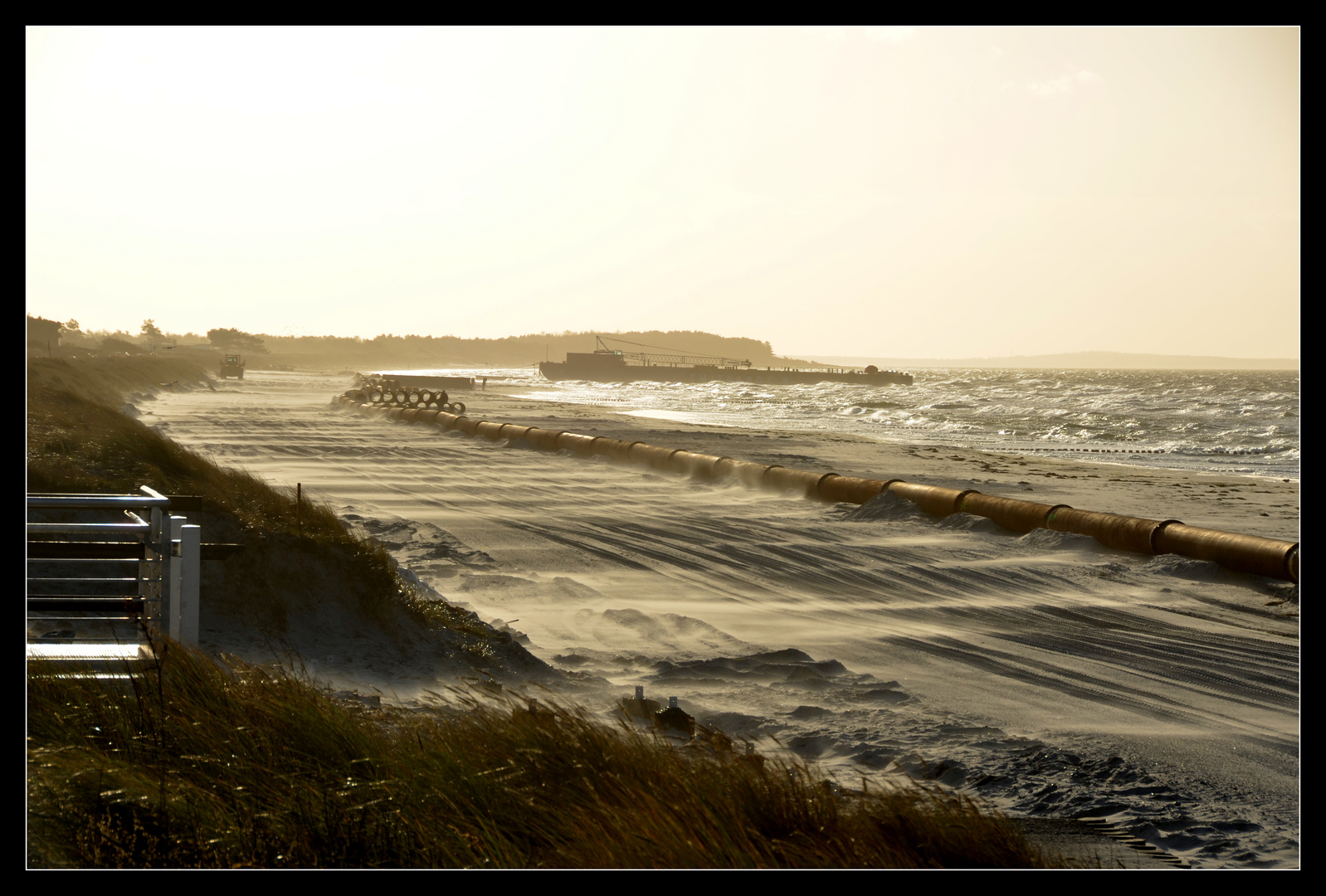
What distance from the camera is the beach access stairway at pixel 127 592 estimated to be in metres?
5.38

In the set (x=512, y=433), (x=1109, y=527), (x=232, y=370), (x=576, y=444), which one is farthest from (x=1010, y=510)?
(x=232, y=370)

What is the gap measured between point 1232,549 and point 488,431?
21.2m

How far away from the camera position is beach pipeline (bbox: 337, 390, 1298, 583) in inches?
468

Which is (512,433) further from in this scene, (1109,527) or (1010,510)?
(1109,527)

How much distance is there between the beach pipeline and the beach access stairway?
10.8 metres

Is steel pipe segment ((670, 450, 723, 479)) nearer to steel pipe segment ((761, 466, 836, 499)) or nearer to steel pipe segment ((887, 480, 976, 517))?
steel pipe segment ((761, 466, 836, 499))

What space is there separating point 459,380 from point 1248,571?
7324 cm

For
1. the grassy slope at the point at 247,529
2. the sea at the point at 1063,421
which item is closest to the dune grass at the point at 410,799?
the grassy slope at the point at 247,529

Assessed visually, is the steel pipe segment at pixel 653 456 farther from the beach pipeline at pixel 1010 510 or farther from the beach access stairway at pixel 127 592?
the beach access stairway at pixel 127 592

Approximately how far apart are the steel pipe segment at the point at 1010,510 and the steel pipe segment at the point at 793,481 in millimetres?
2881

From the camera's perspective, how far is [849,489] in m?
17.1

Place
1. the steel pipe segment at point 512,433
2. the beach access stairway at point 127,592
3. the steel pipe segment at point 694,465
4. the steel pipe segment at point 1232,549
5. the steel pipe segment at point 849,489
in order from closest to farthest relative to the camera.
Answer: the beach access stairway at point 127,592, the steel pipe segment at point 1232,549, the steel pipe segment at point 849,489, the steel pipe segment at point 694,465, the steel pipe segment at point 512,433

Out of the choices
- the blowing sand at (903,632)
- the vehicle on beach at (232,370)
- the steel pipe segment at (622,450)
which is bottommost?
the blowing sand at (903,632)

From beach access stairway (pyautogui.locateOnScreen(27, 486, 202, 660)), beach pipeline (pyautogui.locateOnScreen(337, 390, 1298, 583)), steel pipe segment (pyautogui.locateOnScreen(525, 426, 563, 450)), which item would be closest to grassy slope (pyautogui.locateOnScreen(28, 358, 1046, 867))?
beach access stairway (pyautogui.locateOnScreen(27, 486, 202, 660))
